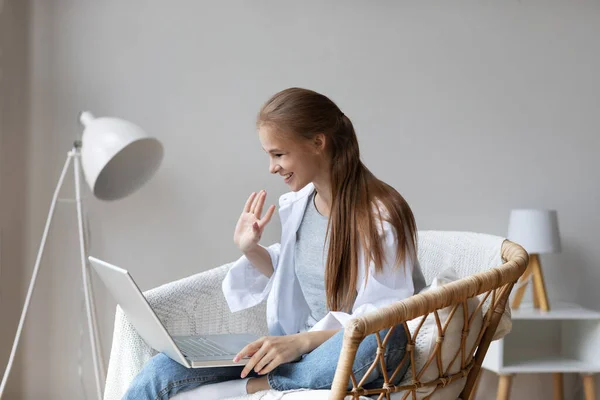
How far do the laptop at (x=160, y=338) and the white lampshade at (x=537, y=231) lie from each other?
129 centimetres

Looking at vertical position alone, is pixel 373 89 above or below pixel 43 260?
above

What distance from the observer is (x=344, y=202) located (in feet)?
6.04

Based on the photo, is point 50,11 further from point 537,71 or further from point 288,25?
point 537,71

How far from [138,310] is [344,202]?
0.52 meters

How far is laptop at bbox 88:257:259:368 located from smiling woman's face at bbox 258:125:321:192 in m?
0.39

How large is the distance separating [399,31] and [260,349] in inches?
66.4

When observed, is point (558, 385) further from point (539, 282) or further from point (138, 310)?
point (138, 310)

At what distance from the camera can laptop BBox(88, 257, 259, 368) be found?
5.09 ft

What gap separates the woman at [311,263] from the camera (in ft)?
5.21

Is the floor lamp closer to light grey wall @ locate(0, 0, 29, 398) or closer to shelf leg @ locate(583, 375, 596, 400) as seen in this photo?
light grey wall @ locate(0, 0, 29, 398)

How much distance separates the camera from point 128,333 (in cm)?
187

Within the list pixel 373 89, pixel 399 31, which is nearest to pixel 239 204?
pixel 373 89

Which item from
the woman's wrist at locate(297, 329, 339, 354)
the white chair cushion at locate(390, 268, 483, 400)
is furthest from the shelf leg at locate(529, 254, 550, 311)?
the woman's wrist at locate(297, 329, 339, 354)

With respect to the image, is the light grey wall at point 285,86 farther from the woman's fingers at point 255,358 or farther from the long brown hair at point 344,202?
the woman's fingers at point 255,358
